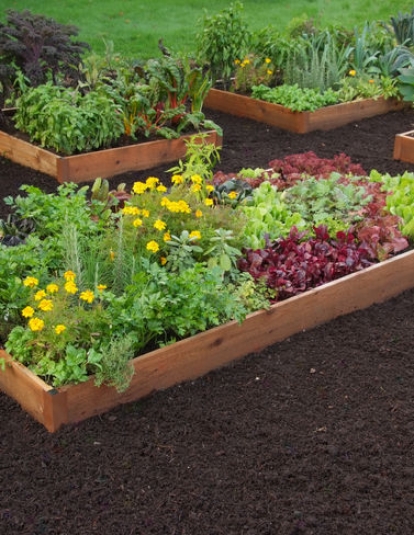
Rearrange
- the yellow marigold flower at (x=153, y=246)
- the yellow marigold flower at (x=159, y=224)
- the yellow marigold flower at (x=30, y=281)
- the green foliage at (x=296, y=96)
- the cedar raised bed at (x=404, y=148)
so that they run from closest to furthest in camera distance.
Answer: the yellow marigold flower at (x=30, y=281) → the yellow marigold flower at (x=153, y=246) → the yellow marigold flower at (x=159, y=224) → the cedar raised bed at (x=404, y=148) → the green foliage at (x=296, y=96)

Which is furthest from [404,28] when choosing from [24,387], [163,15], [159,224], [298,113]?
[24,387]

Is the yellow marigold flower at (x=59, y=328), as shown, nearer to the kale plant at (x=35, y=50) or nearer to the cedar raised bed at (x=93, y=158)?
the cedar raised bed at (x=93, y=158)

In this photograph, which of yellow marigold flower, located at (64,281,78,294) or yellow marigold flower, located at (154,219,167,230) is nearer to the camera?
yellow marigold flower, located at (64,281,78,294)

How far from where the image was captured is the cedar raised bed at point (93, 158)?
6988mm

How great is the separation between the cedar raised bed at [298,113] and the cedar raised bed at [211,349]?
3.88 m

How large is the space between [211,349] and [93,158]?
3.36 metres

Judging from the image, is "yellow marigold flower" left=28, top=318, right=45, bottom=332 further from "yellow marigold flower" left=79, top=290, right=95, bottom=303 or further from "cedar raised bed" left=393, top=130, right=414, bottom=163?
"cedar raised bed" left=393, top=130, right=414, bottom=163

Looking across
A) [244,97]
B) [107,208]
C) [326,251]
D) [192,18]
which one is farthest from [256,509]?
[192,18]

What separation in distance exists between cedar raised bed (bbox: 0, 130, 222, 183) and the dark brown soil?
3.19 meters

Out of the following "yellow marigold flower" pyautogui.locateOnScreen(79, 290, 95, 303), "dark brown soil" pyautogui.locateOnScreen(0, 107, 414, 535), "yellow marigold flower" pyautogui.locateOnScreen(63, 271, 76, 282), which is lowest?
"dark brown soil" pyautogui.locateOnScreen(0, 107, 414, 535)

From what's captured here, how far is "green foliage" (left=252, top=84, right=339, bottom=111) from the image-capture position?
867 cm

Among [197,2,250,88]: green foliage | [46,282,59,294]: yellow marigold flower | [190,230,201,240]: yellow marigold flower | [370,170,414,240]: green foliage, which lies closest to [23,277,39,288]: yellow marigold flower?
[46,282,59,294]: yellow marigold flower

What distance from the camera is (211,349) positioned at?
4.21 meters

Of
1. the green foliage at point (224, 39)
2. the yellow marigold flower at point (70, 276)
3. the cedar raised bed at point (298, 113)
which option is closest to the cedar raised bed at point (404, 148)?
the cedar raised bed at point (298, 113)
